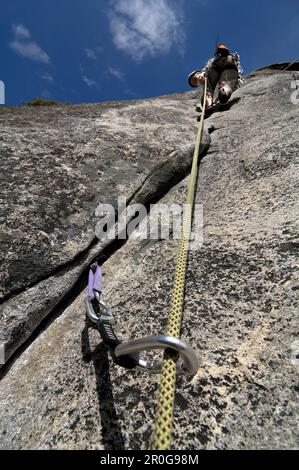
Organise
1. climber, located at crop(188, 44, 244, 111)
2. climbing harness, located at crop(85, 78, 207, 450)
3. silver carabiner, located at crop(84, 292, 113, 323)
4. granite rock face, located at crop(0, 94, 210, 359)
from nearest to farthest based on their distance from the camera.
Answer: climbing harness, located at crop(85, 78, 207, 450) → silver carabiner, located at crop(84, 292, 113, 323) → granite rock face, located at crop(0, 94, 210, 359) → climber, located at crop(188, 44, 244, 111)

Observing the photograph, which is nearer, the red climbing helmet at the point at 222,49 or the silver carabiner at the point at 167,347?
the silver carabiner at the point at 167,347

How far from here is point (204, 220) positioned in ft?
9.20

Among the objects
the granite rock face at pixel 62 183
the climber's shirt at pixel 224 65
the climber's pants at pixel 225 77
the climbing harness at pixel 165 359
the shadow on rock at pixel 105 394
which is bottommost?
the shadow on rock at pixel 105 394

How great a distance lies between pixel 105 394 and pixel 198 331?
1.95 ft

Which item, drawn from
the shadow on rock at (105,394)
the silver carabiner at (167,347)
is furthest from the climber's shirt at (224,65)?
the silver carabiner at (167,347)

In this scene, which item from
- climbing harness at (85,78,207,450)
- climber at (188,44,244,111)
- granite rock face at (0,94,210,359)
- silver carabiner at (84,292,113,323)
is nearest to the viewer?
climbing harness at (85,78,207,450)

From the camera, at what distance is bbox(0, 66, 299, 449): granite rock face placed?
140 centimetres

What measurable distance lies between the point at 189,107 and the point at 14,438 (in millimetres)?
5728

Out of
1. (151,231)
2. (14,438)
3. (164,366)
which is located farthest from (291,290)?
(14,438)

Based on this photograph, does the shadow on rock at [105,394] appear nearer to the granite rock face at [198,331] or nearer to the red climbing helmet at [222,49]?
the granite rock face at [198,331]

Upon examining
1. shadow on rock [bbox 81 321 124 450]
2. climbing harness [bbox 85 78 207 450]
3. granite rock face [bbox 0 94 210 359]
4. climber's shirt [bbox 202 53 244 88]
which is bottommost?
shadow on rock [bbox 81 321 124 450]

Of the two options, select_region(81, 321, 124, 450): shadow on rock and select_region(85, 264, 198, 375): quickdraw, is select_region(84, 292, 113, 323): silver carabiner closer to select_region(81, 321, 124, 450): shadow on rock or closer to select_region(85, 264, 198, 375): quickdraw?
select_region(85, 264, 198, 375): quickdraw

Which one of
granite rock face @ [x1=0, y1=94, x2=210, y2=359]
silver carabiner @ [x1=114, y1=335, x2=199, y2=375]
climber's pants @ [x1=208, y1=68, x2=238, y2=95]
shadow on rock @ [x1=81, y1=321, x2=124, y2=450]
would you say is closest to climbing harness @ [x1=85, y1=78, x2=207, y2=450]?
silver carabiner @ [x1=114, y1=335, x2=199, y2=375]

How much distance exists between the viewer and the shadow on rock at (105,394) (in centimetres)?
140
